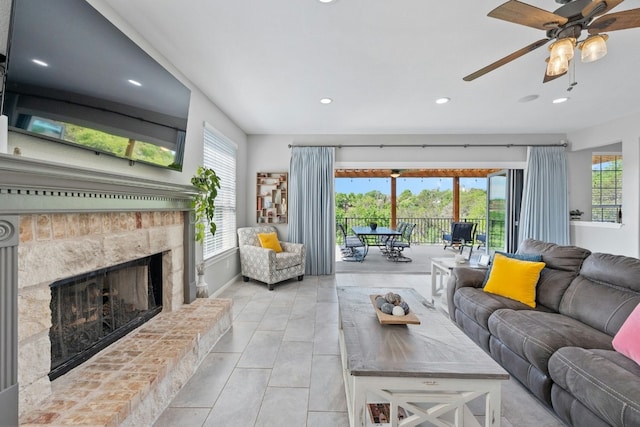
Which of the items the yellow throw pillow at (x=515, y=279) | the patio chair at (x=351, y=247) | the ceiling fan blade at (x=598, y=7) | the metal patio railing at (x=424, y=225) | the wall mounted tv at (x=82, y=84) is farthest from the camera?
the metal patio railing at (x=424, y=225)

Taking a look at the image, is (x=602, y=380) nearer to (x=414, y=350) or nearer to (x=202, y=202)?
(x=414, y=350)

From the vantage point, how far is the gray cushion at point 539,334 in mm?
1679

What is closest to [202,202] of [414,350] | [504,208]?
[414,350]

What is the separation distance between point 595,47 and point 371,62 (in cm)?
158

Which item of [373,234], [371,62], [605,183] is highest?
[371,62]

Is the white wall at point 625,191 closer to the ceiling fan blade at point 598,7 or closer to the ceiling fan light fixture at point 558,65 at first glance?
the ceiling fan light fixture at point 558,65

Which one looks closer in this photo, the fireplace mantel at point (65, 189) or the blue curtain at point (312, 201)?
the fireplace mantel at point (65, 189)

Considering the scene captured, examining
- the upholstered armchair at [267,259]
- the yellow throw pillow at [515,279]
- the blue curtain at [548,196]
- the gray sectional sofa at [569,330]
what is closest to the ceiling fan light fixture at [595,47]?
the gray sectional sofa at [569,330]

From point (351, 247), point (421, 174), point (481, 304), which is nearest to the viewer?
point (481, 304)

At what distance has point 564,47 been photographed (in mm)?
1695

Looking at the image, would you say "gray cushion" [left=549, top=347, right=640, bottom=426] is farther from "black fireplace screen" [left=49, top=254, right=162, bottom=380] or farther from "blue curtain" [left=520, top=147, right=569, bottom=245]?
"blue curtain" [left=520, top=147, right=569, bottom=245]

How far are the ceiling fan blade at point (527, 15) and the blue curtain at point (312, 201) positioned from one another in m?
3.55

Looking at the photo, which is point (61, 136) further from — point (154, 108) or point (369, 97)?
point (369, 97)

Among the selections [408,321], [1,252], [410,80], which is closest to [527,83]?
[410,80]
